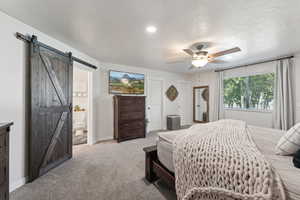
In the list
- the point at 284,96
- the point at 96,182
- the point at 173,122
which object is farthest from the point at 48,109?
the point at 284,96

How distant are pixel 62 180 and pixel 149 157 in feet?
4.70

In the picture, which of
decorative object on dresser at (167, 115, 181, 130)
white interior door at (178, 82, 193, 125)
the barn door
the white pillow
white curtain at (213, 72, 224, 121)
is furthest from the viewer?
white interior door at (178, 82, 193, 125)

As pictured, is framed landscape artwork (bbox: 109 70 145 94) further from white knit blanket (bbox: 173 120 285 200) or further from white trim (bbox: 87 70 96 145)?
white knit blanket (bbox: 173 120 285 200)

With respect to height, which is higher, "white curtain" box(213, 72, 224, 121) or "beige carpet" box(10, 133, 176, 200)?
"white curtain" box(213, 72, 224, 121)

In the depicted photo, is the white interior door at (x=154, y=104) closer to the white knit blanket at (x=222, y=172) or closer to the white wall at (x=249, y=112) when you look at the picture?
the white wall at (x=249, y=112)

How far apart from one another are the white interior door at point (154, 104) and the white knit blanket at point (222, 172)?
3.86 m

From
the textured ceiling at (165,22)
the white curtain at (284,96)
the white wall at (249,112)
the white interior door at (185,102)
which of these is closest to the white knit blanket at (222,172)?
the textured ceiling at (165,22)

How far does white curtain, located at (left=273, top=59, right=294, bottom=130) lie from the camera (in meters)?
3.39

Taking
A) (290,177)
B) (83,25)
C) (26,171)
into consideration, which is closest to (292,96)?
(290,177)

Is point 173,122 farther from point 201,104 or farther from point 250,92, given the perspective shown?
point 250,92

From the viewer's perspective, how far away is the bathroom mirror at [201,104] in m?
5.64

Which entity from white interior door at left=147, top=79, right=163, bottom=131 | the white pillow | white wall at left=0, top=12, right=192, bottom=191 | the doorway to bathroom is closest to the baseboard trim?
white wall at left=0, top=12, right=192, bottom=191

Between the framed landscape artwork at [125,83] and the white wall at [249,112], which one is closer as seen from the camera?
the white wall at [249,112]

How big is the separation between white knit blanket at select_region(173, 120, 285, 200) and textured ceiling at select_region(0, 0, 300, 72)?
165 centimetres
